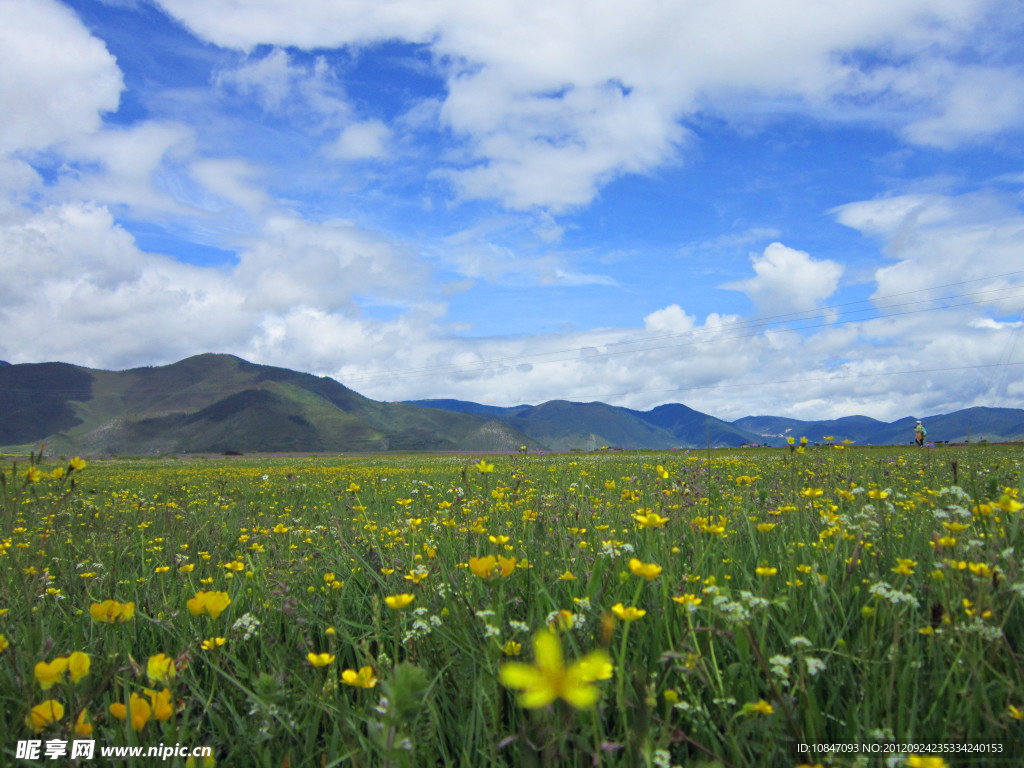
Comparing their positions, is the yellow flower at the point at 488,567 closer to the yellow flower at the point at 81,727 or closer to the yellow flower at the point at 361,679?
the yellow flower at the point at 361,679

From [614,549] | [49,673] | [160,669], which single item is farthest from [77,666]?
[614,549]

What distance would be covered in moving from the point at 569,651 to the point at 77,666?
58.2 inches

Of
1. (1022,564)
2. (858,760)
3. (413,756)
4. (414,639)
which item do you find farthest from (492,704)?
(1022,564)

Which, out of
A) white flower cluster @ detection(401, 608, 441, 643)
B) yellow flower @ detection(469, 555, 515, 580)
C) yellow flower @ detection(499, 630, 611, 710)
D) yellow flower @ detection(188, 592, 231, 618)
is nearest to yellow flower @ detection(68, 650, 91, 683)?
yellow flower @ detection(188, 592, 231, 618)

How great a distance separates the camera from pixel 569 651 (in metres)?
1.91

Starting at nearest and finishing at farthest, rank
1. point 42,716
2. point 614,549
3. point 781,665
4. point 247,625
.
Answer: point 42,716 → point 781,665 → point 247,625 → point 614,549

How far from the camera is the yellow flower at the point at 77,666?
150cm

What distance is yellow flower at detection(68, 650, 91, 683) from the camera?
4.91 ft

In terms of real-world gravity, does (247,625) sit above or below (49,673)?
below

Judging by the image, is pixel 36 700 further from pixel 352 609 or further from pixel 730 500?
pixel 730 500

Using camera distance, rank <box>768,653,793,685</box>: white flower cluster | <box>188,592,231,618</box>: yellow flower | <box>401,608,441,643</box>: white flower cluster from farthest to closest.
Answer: <box>401,608,441,643</box>: white flower cluster < <box>188,592,231,618</box>: yellow flower < <box>768,653,793,685</box>: white flower cluster

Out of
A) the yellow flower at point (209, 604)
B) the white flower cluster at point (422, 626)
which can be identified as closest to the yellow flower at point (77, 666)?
the yellow flower at point (209, 604)

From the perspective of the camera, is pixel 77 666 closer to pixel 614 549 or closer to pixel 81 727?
pixel 81 727

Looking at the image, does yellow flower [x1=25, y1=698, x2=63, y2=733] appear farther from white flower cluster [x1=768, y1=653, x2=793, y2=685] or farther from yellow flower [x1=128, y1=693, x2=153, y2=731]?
white flower cluster [x1=768, y1=653, x2=793, y2=685]
